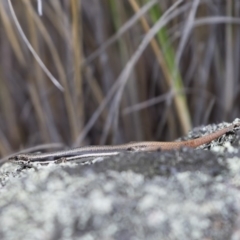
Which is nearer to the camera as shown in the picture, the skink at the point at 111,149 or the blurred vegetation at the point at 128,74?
the skink at the point at 111,149

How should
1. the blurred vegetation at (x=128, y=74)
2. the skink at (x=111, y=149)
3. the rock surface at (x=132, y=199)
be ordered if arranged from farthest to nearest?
the blurred vegetation at (x=128, y=74), the skink at (x=111, y=149), the rock surface at (x=132, y=199)

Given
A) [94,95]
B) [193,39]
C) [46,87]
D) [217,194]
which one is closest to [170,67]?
[193,39]

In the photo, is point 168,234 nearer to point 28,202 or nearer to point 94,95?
point 28,202

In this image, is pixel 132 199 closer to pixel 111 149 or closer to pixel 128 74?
pixel 111 149

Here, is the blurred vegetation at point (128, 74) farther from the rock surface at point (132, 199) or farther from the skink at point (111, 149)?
the rock surface at point (132, 199)

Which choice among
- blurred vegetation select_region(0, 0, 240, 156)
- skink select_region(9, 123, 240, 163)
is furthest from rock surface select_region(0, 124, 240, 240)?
blurred vegetation select_region(0, 0, 240, 156)

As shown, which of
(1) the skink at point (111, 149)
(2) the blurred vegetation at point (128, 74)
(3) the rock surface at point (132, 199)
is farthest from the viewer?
(2) the blurred vegetation at point (128, 74)

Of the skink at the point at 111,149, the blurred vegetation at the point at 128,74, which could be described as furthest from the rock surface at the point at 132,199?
the blurred vegetation at the point at 128,74

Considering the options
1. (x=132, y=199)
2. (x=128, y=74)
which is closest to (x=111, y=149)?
(x=132, y=199)
